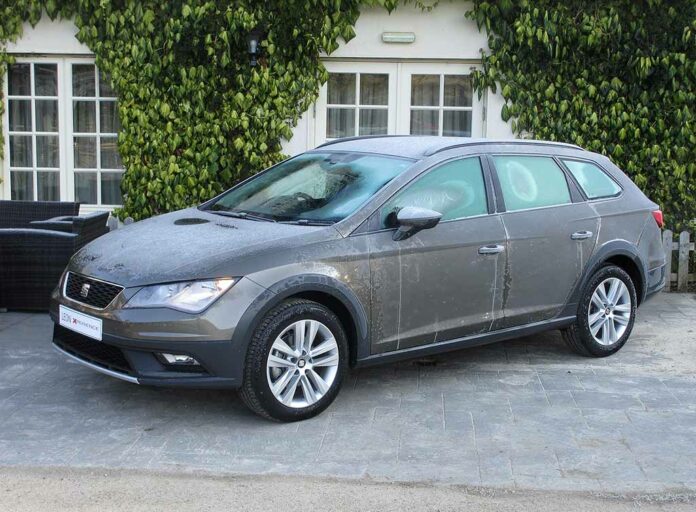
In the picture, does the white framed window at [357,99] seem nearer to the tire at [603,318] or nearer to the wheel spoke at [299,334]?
the tire at [603,318]

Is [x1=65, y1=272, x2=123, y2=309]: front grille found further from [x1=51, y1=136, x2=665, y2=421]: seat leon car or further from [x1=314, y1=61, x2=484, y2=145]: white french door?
[x1=314, y1=61, x2=484, y2=145]: white french door

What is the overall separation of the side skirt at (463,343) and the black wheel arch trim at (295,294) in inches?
5.3

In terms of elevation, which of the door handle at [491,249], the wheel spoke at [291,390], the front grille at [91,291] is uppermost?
the door handle at [491,249]

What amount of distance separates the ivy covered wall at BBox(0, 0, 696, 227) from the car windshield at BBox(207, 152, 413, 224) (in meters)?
3.65

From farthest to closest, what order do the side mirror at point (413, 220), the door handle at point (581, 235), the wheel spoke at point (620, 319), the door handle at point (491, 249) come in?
1. the wheel spoke at point (620, 319)
2. the door handle at point (581, 235)
3. the door handle at point (491, 249)
4. the side mirror at point (413, 220)

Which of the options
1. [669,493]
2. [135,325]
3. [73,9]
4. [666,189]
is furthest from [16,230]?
[666,189]

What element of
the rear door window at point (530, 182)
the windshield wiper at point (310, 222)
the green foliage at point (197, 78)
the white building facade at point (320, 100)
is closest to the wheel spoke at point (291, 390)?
the windshield wiper at point (310, 222)

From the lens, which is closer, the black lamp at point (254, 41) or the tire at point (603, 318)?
the tire at point (603, 318)

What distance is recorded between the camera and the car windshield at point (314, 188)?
5.91 meters

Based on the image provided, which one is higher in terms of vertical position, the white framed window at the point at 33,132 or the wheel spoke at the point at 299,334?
the white framed window at the point at 33,132

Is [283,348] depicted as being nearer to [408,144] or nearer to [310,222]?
[310,222]

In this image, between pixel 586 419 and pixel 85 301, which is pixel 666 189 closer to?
pixel 586 419

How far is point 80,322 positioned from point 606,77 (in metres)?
7.00

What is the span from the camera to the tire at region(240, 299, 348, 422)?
17.1ft
